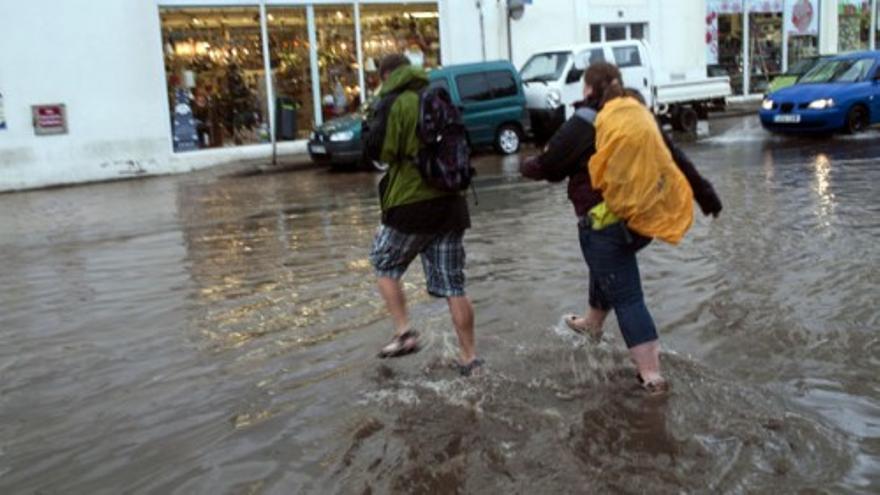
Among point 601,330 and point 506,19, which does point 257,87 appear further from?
point 601,330

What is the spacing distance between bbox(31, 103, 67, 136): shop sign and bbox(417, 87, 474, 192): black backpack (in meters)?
14.9

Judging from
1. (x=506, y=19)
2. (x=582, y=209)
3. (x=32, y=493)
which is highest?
(x=506, y=19)

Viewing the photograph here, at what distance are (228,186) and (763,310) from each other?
11742mm

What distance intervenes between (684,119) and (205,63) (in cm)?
1066

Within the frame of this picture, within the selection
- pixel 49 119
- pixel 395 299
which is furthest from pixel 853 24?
pixel 395 299

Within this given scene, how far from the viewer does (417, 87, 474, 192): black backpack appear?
16.0 feet

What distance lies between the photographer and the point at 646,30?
26.7 meters

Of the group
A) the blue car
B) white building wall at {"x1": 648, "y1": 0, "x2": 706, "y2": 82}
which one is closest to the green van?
the blue car

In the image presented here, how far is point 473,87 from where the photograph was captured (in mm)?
18703

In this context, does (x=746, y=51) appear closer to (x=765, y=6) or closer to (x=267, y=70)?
(x=765, y=6)

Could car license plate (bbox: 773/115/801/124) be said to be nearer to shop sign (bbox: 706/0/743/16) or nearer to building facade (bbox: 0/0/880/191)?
building facade (bbox: 0/0/880/191)

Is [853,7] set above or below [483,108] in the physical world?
above

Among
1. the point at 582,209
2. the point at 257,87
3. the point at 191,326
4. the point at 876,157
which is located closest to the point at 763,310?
the point at 582,209

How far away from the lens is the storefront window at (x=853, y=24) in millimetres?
31969
